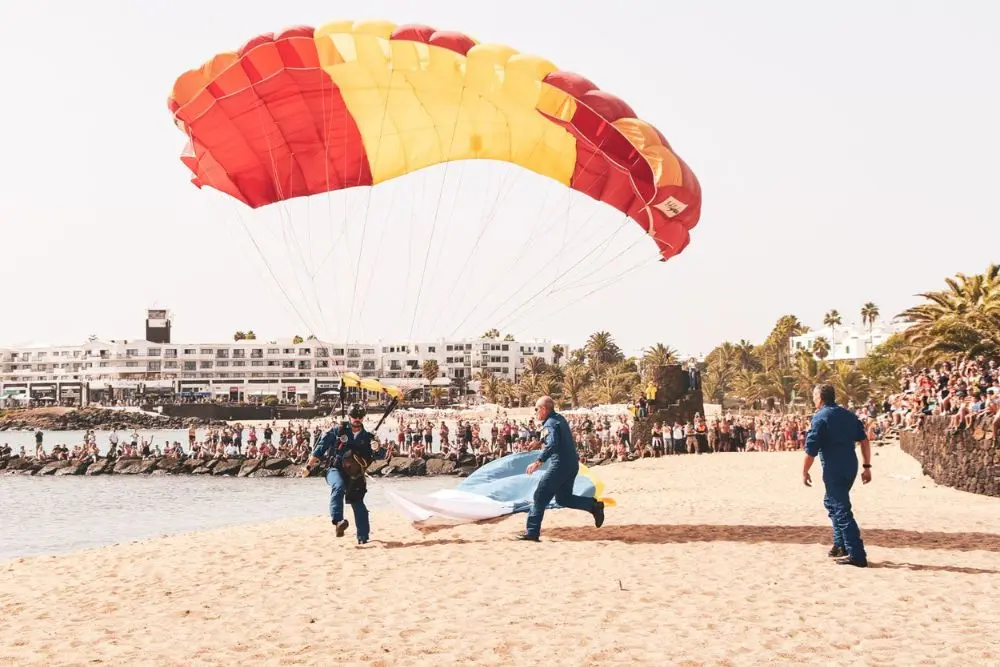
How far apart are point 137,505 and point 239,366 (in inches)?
4860

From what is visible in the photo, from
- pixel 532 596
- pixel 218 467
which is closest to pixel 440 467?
pixel 218 467

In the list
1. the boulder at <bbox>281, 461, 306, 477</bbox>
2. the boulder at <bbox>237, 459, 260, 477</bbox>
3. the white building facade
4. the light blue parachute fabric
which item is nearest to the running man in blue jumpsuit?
the light blue parachute fabric

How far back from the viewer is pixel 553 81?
40.7ft

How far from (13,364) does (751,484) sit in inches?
6832

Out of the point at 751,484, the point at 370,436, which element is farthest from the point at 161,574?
the point at 751,484

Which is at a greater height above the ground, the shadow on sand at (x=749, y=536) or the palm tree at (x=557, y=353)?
the palm tree at (x=557, y=353)

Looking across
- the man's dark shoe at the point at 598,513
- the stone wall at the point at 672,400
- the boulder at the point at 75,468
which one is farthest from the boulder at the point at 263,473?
the man's dark shoe at the point at 598,513

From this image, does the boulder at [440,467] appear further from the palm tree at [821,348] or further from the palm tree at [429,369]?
the palm tree at [429,369]

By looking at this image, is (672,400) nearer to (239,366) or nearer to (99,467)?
(99,467)

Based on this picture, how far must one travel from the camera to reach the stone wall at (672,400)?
3169 cm

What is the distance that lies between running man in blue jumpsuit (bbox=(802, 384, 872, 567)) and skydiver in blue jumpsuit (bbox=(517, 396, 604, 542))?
105 inches

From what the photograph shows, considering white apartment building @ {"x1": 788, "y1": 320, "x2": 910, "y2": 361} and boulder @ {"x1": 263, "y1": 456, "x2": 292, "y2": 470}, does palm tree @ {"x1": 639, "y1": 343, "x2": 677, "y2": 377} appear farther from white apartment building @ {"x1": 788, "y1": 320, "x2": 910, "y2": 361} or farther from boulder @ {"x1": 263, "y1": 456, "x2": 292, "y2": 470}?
boulder @ {"x1": 263, "y1": 456, "x2": 292, "y2": 470}

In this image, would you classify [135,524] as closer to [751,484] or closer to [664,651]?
[751,484]

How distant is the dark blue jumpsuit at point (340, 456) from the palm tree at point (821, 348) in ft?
339
